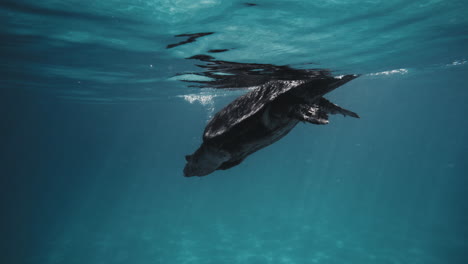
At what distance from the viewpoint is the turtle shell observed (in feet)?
12.8

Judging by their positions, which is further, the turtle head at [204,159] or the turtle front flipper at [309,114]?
the turtle head at [204,159]

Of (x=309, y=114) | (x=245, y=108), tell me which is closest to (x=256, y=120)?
(x=245, y=108)

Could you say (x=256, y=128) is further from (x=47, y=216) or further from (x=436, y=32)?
(x=47, y=216)

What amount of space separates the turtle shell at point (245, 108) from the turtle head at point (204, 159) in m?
0.27

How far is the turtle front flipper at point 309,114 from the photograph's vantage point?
3497 millimetres

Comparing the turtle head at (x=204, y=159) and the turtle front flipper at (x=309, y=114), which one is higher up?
the turtle front flipper at (x=309, y=114)

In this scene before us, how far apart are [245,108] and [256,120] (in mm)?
369

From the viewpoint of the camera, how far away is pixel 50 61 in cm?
1305

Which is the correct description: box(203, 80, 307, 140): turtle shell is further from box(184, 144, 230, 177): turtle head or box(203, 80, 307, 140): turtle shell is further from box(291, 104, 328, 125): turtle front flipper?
box(291, 104, 328, 125): turtle front flipper

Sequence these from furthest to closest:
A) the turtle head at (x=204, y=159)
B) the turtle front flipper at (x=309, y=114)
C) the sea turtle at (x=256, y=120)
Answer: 1. the turtle head at (x=204, y=159)
2. the sea turtle at (x=256, y=120)
3. the turtle front flipper at (x=309, y=114)

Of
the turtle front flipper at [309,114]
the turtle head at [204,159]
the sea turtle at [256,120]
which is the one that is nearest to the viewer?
the turtle front flipper at [309,114]

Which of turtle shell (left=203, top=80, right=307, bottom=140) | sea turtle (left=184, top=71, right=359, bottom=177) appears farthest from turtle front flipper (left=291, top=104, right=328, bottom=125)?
turtle shell (left=203, top=80, right=307, bottom=140)

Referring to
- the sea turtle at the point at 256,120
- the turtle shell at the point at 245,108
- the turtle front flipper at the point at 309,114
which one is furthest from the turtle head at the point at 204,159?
the turtle front flipper at the point at 309,114

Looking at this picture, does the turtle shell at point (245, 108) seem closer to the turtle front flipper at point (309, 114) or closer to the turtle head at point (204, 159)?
the turtle head at point (204, 159)
